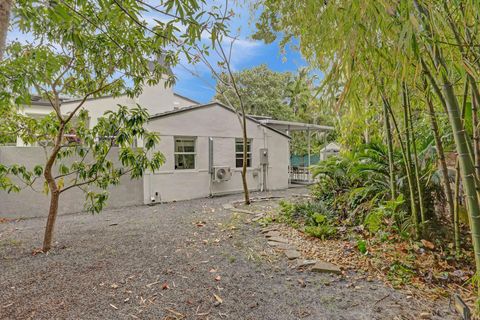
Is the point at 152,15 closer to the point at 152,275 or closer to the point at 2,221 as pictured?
the point at 152,275

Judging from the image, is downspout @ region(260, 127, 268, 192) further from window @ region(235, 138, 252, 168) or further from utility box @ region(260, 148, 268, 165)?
window @ region(235, 138, 252, 168)

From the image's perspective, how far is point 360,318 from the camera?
205cm

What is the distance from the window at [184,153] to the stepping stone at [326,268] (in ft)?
20.1

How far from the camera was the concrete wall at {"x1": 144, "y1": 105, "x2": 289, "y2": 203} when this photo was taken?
7.85 meters

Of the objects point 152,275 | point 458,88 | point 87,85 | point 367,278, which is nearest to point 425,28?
point 458,88

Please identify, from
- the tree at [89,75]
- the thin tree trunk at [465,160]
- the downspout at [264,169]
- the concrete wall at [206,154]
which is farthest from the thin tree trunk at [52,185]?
the downspout at [264,169]

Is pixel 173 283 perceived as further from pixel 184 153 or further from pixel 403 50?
pixel 184 153

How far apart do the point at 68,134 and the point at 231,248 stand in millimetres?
3234

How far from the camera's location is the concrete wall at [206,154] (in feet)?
25.8

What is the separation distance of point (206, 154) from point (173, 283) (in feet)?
20.6

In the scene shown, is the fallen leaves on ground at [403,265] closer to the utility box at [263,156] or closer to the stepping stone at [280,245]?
the stepping stone at [280,245]

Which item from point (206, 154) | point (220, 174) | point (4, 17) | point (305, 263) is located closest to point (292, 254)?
point (305, 263)

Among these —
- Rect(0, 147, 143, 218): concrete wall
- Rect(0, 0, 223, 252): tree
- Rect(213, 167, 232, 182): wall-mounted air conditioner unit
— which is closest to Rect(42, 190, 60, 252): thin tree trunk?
Rect(0, 0, 223, 252): tree

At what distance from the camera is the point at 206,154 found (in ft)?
28.9
